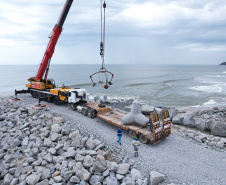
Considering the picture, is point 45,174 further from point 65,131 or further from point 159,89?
point 159,89

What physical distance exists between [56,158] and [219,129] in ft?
46.8

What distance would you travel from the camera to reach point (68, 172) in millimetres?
8500

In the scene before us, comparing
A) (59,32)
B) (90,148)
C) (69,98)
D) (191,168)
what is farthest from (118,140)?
(59,32)

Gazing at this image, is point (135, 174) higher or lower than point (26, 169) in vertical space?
higher

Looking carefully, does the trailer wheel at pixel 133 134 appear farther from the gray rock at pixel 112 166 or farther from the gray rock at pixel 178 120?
the gray rock at pixel 178 120

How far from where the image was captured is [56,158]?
994cm

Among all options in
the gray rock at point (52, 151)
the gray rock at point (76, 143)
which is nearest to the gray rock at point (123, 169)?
the gray rock at point (76, 143)

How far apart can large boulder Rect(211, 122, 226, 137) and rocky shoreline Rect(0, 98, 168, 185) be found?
10212 millimetres

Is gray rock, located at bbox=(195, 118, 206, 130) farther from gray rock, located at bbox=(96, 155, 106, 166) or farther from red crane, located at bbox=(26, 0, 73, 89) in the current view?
red crane, located at bbox=(26, 0, 73, 89)

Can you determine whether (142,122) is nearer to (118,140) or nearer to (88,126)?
(118,140)

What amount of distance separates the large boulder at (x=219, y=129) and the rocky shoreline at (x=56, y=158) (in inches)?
402

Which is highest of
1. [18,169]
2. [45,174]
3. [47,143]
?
[47,143]

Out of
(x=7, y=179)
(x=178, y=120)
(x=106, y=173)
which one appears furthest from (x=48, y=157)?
(x=178, y=120)

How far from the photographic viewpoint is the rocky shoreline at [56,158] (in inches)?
324
